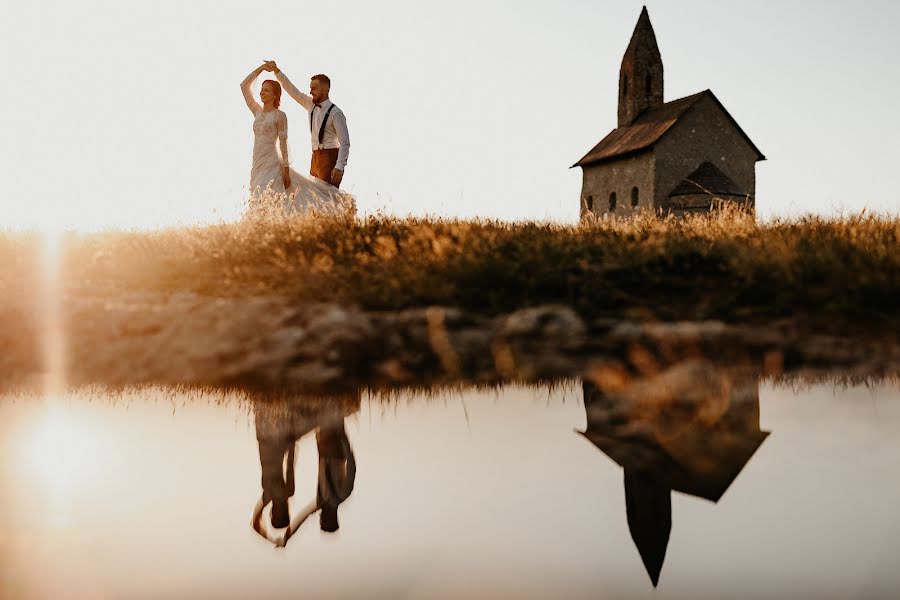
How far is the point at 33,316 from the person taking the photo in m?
5.78

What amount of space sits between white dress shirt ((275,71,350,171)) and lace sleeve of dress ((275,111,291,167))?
362mm

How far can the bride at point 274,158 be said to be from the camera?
10.9 meters

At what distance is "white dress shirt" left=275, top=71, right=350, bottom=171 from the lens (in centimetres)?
1105

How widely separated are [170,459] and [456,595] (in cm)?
155

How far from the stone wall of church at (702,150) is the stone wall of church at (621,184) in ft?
1.81

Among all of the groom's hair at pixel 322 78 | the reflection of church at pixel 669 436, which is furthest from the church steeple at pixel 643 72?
the reflection of church at pixel 669 436

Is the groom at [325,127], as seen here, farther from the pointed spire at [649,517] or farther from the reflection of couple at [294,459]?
the pointed spire at [649,517]

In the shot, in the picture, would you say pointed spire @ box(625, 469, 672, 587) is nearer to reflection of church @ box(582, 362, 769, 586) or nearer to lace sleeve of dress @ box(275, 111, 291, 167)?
reflection of church @ box(582, 362, 769, 586)

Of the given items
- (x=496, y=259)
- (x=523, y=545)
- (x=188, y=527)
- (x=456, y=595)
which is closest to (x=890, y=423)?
(x=523, y=545)

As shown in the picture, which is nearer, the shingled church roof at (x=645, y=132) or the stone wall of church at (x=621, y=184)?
the shingled church roof at (x=645, y=132)

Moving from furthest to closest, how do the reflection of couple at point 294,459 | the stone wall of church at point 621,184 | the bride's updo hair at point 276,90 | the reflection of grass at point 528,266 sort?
the stone wall of church at point 621,184 → the bride's updo hair at point 276,90 → the reflection of grass at point 528,266 → the reflection of couple at point 294,459

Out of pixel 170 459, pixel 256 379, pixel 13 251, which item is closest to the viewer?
pixel 170 459

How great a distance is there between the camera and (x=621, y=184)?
37.4 meters

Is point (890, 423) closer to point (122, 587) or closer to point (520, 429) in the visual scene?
point (520, 429)
